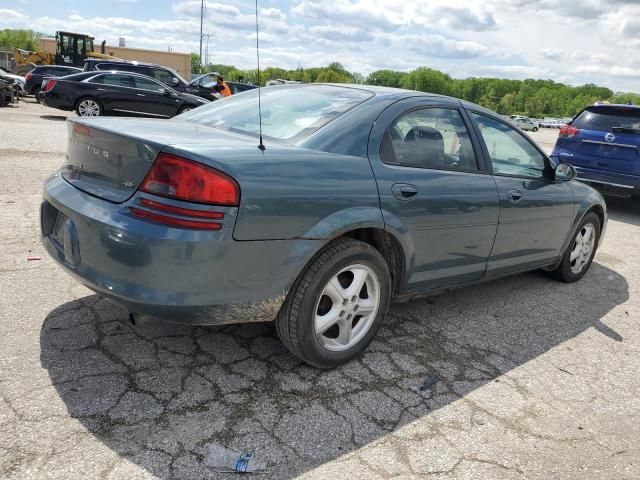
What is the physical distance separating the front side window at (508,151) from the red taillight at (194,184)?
2124 mm

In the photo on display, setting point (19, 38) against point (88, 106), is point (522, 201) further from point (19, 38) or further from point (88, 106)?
point (19, 38)

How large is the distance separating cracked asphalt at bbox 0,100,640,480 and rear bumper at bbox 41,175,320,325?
47cm

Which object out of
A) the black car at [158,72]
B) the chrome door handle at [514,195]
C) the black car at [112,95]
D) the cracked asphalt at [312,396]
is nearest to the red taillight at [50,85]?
the black car at [112,95]

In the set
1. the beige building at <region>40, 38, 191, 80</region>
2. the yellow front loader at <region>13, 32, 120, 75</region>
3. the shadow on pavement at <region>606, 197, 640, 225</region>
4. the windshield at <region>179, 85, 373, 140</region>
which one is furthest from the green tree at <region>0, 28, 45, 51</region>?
the windshield at <region>179, 85, 373, 140</region>

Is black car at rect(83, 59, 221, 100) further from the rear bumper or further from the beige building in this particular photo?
the beige building

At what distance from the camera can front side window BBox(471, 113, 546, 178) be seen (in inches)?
151

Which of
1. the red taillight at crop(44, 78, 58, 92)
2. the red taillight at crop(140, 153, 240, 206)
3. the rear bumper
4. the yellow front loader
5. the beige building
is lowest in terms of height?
the rear bumper

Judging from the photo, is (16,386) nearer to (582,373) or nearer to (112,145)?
(112,145)

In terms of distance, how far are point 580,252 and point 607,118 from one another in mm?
4478

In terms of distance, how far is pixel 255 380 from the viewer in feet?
9.37

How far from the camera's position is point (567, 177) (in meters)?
4.38

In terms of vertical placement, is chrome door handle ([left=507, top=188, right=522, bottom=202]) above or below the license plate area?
above

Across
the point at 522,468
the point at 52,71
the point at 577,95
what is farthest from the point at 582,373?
the point at 577,95

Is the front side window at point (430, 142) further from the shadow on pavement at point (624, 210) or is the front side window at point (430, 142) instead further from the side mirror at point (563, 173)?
the shadow on pavement at point (624, 210)
